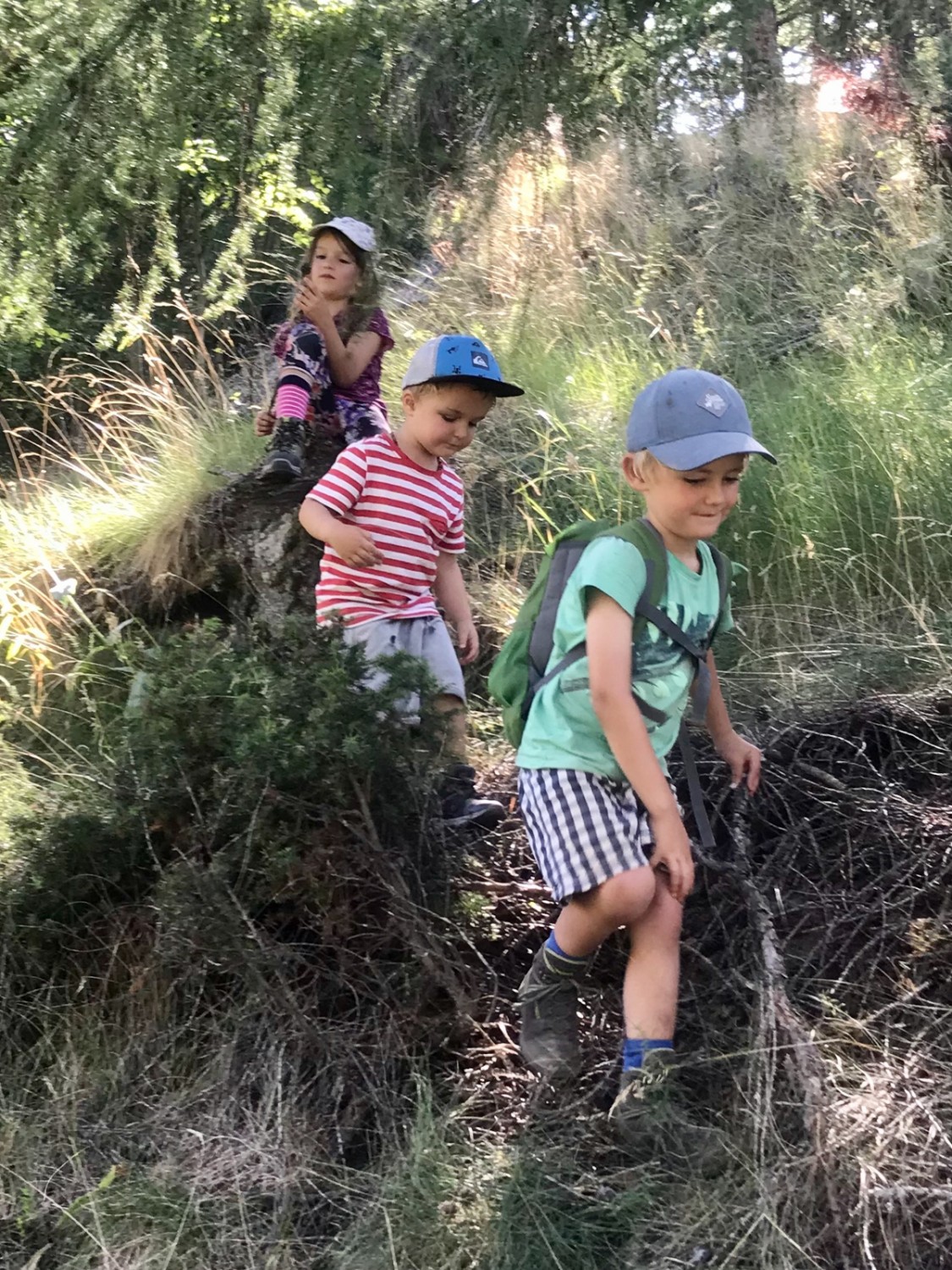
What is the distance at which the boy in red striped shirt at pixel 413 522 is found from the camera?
3.17 meters

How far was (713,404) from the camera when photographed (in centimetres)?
232

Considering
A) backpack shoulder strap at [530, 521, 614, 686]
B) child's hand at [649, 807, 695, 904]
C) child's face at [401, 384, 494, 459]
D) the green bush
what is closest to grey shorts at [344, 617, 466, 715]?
the green bush

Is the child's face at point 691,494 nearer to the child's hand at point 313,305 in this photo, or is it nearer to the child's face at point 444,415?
the child's face at point 444,415

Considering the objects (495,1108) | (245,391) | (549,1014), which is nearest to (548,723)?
(549,1014)

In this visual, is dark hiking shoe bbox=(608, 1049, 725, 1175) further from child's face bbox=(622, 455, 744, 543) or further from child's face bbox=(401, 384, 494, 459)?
child's face bbox=(401, 384, 494, 459)

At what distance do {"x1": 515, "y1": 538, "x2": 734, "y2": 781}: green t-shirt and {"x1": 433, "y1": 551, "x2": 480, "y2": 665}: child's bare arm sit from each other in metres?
1.18

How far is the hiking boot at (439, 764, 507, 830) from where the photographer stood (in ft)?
10.4

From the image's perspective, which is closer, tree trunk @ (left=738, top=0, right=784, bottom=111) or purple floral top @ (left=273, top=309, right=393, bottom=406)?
purple floral top @ (left=273, top=309, right=393, bottom=406)

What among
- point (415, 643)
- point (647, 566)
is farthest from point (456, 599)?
point (647, 566)

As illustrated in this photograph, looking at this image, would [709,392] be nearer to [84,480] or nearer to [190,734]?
[190,734]

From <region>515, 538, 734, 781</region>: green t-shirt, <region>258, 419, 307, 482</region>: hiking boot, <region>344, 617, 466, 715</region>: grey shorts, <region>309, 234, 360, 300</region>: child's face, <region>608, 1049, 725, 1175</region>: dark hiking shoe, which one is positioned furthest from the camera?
<region>309, 234, 360, 300</region>: child's face

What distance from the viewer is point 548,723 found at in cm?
240

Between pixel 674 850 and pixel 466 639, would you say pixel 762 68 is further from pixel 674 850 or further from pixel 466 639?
pixel 674 850

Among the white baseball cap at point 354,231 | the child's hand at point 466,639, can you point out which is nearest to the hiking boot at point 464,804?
the child's hand at point 466,639
